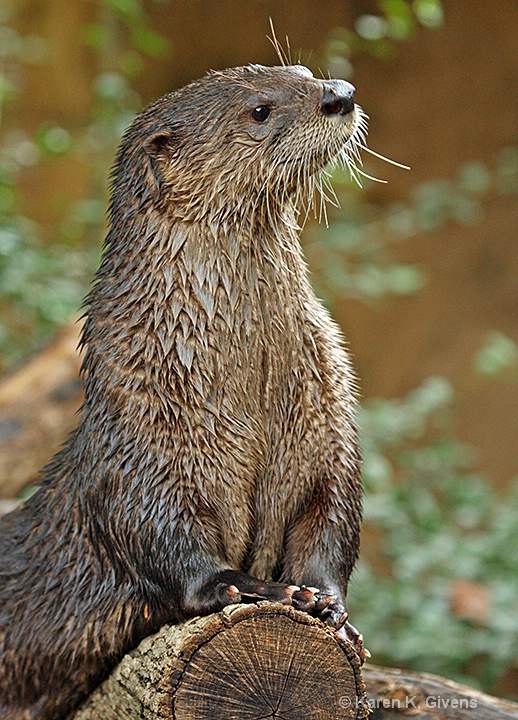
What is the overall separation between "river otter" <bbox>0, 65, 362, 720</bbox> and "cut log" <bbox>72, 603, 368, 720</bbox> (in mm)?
98

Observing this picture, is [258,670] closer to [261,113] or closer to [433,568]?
[261,113]

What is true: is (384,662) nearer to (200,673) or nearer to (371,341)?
(200,673)

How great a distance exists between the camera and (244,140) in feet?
6.65

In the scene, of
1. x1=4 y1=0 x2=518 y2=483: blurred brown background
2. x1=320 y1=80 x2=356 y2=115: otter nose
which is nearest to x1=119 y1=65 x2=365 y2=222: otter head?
x1=320 y1=80 x2=356 y2=115: otter nose

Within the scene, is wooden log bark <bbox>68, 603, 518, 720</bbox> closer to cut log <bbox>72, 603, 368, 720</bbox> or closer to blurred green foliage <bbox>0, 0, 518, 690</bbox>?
cut log <bbox>72, 603, 368, 720</bbox>

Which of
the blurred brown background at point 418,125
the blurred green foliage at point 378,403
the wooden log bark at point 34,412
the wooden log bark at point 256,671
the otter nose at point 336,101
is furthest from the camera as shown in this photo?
the blurred brown background at point 418,125

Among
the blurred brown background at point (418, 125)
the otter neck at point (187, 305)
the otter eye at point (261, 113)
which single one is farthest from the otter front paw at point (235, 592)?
the blurred brown background at point (418, 125)

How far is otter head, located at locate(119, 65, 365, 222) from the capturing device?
2000 mm

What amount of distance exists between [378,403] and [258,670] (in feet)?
11.0

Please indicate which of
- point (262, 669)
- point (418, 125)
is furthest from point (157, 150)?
point (418, 125)

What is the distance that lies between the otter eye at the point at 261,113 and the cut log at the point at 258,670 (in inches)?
38.8

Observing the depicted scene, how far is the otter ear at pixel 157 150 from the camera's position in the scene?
2.07 m

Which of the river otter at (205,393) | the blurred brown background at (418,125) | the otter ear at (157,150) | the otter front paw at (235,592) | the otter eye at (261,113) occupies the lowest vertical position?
the otter front paw at (235,592)

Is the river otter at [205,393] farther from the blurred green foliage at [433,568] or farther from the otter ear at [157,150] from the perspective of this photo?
the blurred green foliage at [433,568]
